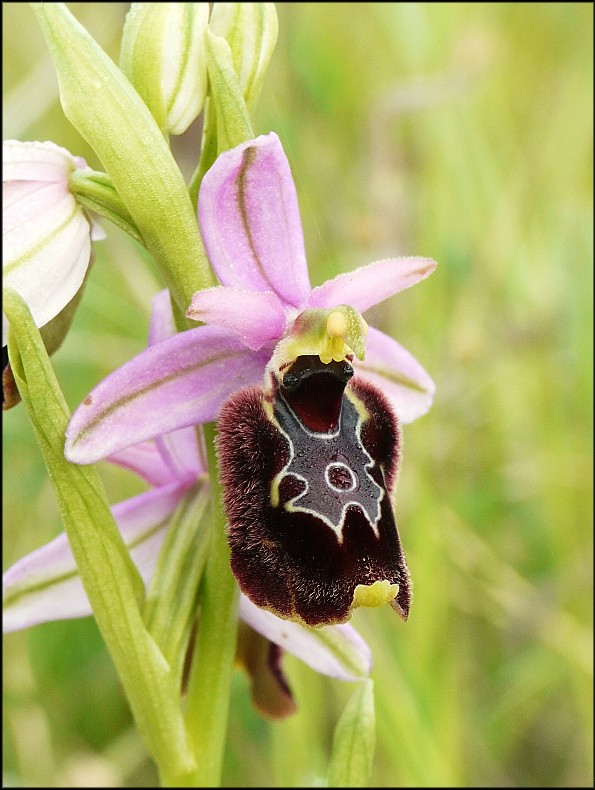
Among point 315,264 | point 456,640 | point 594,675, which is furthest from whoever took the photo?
point 315,264

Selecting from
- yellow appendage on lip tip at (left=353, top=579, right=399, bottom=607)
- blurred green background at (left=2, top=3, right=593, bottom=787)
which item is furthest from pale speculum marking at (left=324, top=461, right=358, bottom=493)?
blurred green background at (left=2, top=3, right=593, bottom=787)

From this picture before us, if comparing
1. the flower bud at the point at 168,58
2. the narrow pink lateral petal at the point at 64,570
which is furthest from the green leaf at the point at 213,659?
the flower bud at the point at 168,58

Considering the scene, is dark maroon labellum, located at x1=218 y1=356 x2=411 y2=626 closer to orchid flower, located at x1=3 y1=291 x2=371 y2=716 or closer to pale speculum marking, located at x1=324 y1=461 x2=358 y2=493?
pale speculum marking, located at x1=324 y1=461 x2=358 y2=493

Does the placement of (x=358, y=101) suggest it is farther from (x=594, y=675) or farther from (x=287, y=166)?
(x=287, y=166)

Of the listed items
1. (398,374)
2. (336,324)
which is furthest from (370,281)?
(398,374)

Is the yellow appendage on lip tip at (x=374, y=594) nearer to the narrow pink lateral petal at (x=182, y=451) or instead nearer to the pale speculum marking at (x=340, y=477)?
the pale speculum marking at (x=340, y=477)

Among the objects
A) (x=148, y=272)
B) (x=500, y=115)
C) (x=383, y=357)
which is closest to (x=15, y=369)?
(x=383, y=357)

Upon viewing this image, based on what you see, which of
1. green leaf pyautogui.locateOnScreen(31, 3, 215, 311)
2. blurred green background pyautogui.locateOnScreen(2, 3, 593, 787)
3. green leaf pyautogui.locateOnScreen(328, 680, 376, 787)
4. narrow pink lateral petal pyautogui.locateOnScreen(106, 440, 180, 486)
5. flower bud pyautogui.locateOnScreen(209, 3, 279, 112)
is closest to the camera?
green leaf pyautogui.locateOnScreen(31, 3, 215, 311)
